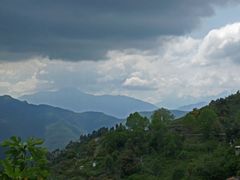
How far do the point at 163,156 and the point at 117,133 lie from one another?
16.3 meters

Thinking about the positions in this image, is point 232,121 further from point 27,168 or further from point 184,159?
point 27,168

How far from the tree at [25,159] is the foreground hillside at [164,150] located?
1779 inches

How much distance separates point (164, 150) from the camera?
87.5 meters

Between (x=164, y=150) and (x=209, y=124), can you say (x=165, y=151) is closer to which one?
(x=164, y=150)

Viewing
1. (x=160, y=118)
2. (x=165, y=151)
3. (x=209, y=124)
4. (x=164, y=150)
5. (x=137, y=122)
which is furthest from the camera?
(x=160, y=118)

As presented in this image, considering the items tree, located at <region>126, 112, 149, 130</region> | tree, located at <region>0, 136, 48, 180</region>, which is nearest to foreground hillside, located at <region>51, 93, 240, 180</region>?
tree, located at <region>126, 112, 149, 130</region>

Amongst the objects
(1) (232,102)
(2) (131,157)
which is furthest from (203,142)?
(1) (232,102)

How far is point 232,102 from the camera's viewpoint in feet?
376

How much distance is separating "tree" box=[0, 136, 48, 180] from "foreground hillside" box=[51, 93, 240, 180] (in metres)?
45.2

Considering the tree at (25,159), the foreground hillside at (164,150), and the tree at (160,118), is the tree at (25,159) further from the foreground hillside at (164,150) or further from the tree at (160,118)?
the tree at (160,118)

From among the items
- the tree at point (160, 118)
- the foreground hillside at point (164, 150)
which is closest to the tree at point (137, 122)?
the foreground hillside at point (164, 150)

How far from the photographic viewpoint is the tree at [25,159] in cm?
1627

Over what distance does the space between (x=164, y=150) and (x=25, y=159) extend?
236 feet

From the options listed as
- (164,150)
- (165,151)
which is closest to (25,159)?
(165,151)
